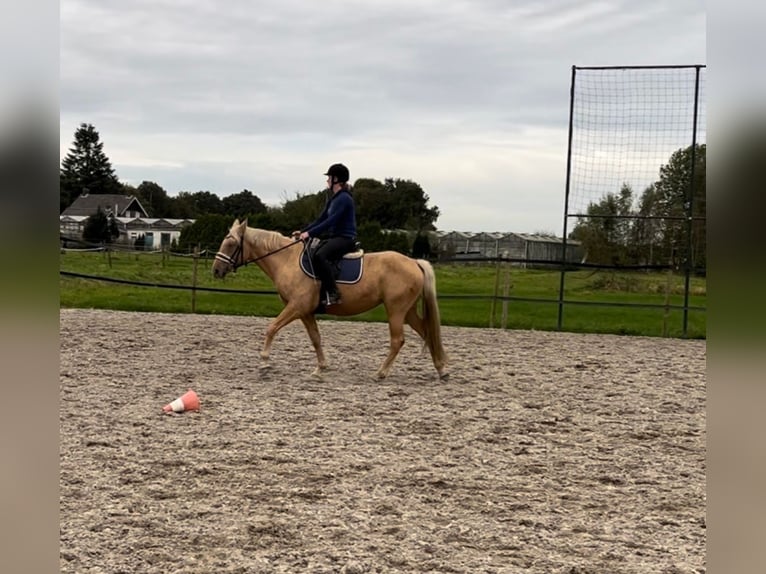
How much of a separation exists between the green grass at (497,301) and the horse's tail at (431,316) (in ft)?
16.1

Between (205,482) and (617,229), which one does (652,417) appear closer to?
(205,482)

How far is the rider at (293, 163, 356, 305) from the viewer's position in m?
6.57

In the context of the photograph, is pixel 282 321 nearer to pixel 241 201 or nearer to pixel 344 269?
pixel 344 269

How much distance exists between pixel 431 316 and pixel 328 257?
3.68ft

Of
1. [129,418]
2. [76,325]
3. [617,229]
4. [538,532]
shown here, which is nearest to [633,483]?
[538,532]

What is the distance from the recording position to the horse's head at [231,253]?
693cm

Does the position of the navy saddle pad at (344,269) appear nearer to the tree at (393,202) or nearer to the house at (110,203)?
the tree at (393,202)

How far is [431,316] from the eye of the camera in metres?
6.76

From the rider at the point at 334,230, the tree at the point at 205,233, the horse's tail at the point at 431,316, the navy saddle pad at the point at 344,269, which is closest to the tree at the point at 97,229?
the tree at the point at 205,233

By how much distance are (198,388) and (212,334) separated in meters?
3.74

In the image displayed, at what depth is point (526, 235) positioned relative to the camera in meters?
32.9

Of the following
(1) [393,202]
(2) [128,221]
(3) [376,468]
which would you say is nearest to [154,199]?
(2) [128,221]
